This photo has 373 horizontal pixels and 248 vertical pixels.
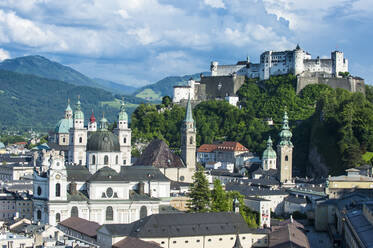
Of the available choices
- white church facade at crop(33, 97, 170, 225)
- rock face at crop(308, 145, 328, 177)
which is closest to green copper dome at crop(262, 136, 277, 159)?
rock face at crop(308, 145, 328, 177)

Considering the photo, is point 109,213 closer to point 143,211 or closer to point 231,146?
point 143,211

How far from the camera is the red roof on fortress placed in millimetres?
126938

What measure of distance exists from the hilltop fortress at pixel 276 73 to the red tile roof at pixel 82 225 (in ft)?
218

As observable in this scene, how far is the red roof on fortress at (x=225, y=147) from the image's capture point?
12694 cm

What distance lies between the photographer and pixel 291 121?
129875 millimetres

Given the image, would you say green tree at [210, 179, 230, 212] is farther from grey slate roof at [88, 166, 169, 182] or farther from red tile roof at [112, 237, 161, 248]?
red tile roof at [112, 237, 161, 248]

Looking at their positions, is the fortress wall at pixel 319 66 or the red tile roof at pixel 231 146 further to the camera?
the fortress wall at pixel 319 66

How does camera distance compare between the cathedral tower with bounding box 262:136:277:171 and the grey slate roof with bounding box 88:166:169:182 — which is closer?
the grey slate roof with bounding box 88:166:169:182

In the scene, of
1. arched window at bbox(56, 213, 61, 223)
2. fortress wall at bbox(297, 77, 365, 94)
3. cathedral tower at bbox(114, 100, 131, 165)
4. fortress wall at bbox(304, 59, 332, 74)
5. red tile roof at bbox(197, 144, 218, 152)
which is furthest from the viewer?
fortress wall at bbox(304, 59, 332, 74)

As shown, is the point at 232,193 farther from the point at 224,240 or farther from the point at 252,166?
the point at 252,166

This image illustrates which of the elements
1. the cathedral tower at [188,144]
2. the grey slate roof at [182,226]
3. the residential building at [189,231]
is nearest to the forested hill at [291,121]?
the cathedral tower at [188,144]

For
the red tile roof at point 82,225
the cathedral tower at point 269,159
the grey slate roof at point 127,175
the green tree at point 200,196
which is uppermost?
the cathedral tower at point 269,159

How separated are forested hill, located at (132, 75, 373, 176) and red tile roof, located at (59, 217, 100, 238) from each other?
157ft

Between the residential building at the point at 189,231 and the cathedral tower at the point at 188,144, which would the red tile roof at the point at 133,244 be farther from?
the cathedral tower at the point at 188,144
